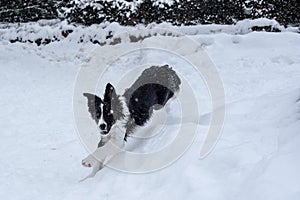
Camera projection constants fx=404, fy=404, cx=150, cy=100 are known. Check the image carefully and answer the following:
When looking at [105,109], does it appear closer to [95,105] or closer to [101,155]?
[95,105]

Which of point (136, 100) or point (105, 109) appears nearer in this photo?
point (105, 109)

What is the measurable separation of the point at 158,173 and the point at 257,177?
1.33 meters

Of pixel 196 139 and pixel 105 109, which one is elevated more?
pixel 105 109

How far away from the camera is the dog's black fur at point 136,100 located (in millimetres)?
5152

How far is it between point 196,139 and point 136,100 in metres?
1.34

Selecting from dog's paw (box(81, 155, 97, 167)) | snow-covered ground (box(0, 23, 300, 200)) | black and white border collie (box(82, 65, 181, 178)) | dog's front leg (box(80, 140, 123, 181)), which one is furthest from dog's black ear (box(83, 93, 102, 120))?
snow-covered ground (box(0, 23, 300, 200))

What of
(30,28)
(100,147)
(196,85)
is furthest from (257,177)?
(30,28)

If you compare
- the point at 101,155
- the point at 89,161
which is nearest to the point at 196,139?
the point at 101,155

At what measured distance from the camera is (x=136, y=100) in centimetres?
590

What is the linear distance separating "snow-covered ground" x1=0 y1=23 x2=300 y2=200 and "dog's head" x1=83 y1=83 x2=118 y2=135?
0.58 m

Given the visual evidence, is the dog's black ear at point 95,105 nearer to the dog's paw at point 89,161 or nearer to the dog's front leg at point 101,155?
the dog's front leg at point 101,155

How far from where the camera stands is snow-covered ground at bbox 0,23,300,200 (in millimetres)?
3768

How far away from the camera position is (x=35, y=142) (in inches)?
251

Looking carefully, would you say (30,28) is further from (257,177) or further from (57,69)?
(257,177)
